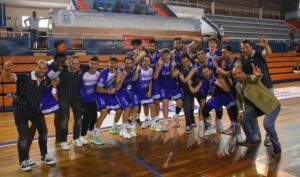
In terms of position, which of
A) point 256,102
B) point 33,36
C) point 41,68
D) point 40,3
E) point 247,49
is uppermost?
point 40,3

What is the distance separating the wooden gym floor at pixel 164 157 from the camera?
3.58m

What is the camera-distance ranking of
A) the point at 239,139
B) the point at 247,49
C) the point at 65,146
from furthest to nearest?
1. the point at 239,139
2. the point at 65,146
3. the point at 247,49

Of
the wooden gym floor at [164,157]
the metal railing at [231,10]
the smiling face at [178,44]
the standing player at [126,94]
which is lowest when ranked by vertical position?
the wooden gym floor at [164,157]

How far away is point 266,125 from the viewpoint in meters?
3.85

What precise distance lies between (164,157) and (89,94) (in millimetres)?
1581

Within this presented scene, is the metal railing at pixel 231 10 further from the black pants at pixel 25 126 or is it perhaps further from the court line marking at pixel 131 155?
the black pants at pixel 25 126

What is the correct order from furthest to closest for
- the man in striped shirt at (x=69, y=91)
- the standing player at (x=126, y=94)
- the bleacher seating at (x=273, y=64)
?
the bleacher seating at (x=273, y=64) → the standing player at (x=126, y=94) → the man in striped shirt at (x=69, y=91)

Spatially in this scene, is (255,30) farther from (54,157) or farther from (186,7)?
(54,157)

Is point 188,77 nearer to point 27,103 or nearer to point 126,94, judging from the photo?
point 126,94

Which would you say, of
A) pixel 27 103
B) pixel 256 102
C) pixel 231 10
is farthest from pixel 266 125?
pixel 231 10

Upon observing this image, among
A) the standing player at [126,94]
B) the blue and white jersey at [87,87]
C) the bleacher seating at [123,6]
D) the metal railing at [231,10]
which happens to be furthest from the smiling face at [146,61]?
the metal railing at [231,10]

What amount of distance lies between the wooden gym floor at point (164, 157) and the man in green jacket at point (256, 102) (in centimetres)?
42

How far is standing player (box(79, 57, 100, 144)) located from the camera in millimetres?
4562

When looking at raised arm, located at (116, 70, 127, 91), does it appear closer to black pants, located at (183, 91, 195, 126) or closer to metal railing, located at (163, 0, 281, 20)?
black pants, located at (183, 91, 195, 126)
